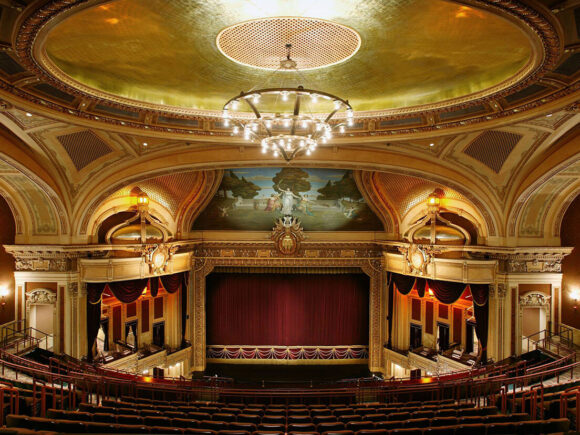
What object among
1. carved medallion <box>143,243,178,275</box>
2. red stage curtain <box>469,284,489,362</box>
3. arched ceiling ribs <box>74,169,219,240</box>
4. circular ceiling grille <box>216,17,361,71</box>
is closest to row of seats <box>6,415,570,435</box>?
circular ceiling grille <box>216,17,361,71</box>

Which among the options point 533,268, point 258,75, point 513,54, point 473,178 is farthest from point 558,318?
point 258,75

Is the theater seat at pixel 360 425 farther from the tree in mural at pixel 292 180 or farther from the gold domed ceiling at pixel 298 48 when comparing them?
the tree in mural at pixel 292 180

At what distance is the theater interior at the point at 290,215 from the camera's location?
6.09 metres

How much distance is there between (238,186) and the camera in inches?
586

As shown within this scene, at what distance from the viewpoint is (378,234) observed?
16.3 m

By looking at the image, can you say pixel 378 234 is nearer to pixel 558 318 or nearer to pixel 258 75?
pixel 558 318

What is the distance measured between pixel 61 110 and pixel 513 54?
8.14m

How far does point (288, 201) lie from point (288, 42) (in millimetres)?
9477

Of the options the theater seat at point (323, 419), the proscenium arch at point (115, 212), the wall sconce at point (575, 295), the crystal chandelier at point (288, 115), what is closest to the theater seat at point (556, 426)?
the theater seat at point (323, 419)

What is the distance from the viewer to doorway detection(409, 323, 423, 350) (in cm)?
1593

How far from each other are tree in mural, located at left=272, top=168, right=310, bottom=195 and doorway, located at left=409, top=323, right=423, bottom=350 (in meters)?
6.83

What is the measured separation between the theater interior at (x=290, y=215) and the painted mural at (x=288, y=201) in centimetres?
9

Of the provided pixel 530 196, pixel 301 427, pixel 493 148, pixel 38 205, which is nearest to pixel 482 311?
pixel 530 196

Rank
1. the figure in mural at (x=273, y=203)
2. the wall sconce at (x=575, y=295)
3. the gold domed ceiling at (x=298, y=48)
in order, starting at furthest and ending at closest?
the figure in mural at (x=273, y=203), the wall sconce at (x=575, y=295), the gold domed ceiling at (x=298, y=48)
